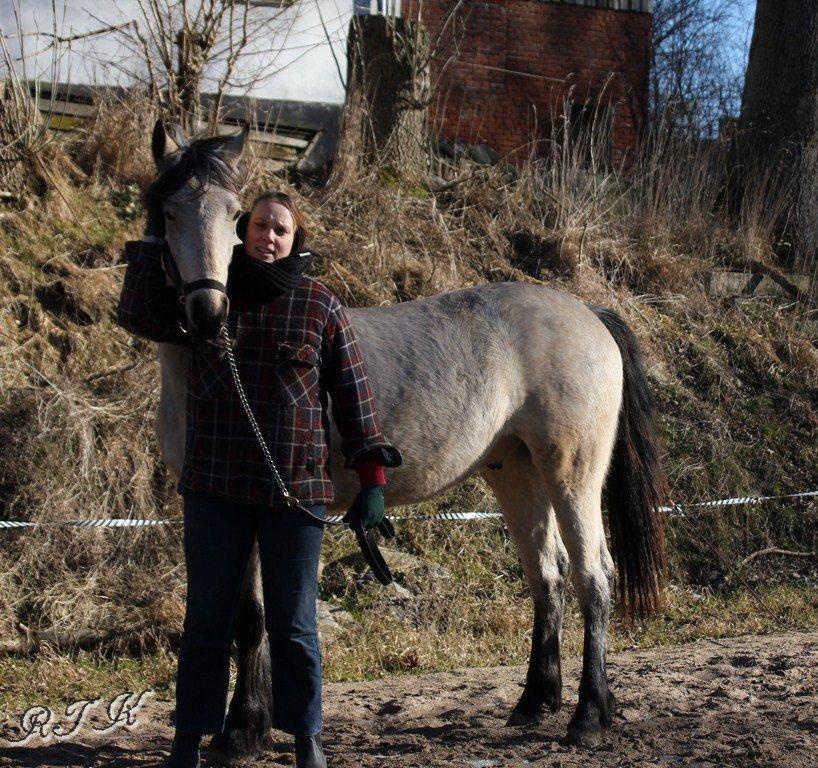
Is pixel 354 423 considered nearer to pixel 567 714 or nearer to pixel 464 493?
pixel 567 714

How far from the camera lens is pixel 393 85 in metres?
10.2

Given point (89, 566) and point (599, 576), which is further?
point (89, 566)

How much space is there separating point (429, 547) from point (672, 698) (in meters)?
2.44

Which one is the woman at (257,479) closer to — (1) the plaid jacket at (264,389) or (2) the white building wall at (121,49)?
(1) the plaid jacket at (264,389)

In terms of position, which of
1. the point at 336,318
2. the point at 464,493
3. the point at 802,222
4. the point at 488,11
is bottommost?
the point at 464,493

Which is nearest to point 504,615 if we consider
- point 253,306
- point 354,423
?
point 354,423

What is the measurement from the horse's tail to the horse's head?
93.7 inches

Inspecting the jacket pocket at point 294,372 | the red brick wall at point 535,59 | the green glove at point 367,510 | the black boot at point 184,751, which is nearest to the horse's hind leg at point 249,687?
the black boot at point 184,751

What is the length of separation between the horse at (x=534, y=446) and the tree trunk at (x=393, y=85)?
5.63 metres

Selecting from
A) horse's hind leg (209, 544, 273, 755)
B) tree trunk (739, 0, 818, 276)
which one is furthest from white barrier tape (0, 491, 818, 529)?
tree trunk (739, 0, 818, 276)

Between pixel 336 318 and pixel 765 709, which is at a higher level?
pixel 336 318

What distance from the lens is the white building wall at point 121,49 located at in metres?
8.77

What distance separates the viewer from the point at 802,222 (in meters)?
11.5

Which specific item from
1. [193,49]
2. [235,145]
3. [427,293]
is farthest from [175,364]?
[193,49]
